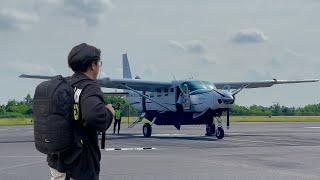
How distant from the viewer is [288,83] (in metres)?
38.9

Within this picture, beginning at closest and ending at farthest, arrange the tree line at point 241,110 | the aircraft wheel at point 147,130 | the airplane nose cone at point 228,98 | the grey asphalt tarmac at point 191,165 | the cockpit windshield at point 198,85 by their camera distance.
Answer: the grey asphalt tarmac at point 191,165
the airplane nose cone at point 228,98
the cockpit windshield at point 198,85
the aircraft wheel at point 147,130
the tree line at point 241,110

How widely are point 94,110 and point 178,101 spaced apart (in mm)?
26316

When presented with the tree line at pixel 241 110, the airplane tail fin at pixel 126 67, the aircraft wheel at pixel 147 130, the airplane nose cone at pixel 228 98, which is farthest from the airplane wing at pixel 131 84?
the tree line at pixel 241 110

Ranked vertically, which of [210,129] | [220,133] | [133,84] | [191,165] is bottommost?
[191,165]

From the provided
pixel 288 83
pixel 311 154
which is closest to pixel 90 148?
pixel 311 154

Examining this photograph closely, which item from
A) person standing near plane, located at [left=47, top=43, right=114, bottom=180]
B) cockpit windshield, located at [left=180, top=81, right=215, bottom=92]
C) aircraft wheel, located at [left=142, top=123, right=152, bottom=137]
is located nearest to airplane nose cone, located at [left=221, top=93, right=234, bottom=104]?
cockpit windshield, located at [left=180, top=81, right=215, bottom=92]

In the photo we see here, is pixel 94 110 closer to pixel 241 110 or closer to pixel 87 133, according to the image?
pixel 87 133

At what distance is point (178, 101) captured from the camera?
1190 inches

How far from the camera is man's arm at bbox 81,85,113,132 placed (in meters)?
3.95

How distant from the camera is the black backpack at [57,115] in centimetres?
399

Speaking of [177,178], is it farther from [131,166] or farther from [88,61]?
[88,61]

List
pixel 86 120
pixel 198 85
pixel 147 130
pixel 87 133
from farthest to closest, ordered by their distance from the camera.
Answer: pixel 147 130, pixel 198 85, pixel 87 133, pixel 86 120

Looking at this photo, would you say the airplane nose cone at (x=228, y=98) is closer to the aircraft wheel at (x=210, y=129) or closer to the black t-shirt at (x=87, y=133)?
the aircraft wheel at (x=210, y=129)

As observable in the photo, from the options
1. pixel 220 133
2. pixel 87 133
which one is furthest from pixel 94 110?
pixel 220 133
